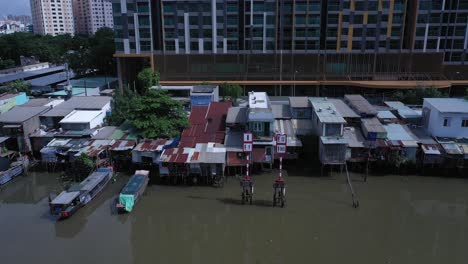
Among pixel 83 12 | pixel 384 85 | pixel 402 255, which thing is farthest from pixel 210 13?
pixel 83 12

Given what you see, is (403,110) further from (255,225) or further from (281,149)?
(255,225)

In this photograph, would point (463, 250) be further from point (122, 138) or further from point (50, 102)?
point (50, 102)

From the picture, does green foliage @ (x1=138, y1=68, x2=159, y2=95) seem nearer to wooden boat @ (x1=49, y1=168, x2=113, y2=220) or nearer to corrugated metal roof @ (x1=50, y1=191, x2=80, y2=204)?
wooden boat @ (x1=49, y1=168, x2=113, y2=220)

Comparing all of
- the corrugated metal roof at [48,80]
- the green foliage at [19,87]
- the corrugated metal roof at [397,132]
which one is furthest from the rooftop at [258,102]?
the corrugated metal roof at [48,80]

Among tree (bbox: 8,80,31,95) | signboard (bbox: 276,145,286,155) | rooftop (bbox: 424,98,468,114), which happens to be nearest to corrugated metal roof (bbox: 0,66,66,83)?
tree (bbox: 8,80,31,95)

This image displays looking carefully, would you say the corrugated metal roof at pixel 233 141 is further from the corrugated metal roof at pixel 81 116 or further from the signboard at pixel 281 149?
the corrugated metal roof at pixel 81 116

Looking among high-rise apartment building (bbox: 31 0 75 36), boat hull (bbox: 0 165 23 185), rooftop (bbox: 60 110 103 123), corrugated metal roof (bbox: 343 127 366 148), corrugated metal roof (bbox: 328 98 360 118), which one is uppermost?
high-rise apartment building (bbox: 31 0 75 36)

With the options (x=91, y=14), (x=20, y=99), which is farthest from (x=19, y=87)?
(x=91, y=14)
